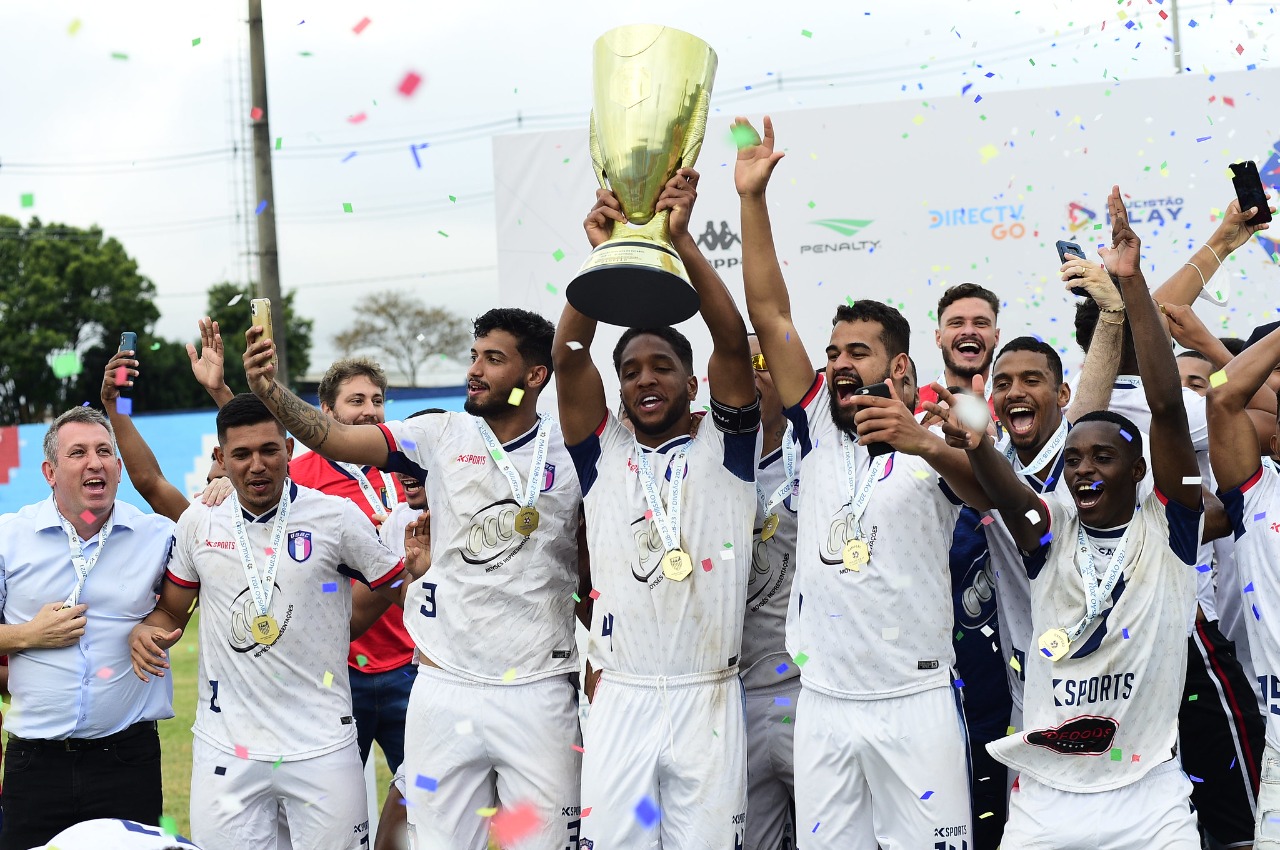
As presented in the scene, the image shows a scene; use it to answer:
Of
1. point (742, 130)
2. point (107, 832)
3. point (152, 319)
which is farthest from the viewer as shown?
point (152, 319)

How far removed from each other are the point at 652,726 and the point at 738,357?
4.24 ft

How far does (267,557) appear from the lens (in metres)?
4.95

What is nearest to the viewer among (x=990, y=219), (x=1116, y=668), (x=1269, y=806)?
(x=1116, y=668)

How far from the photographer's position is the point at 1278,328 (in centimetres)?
448

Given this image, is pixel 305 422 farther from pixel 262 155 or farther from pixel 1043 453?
pixel 262 155

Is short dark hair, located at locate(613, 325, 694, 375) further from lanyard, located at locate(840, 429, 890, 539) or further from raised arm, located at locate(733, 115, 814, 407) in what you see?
lanyard, located at locate(840, 429, 890, 539)

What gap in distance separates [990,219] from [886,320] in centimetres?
366

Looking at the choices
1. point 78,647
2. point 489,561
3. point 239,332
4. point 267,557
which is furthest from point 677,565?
point 239,332

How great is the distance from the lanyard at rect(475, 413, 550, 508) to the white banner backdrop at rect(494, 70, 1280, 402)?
2949mm

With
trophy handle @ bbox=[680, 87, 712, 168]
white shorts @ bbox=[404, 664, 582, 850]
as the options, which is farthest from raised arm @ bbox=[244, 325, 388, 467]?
trophy handle @ bbox=[680, 87, 712, 168]

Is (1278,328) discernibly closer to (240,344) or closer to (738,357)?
(738,357)

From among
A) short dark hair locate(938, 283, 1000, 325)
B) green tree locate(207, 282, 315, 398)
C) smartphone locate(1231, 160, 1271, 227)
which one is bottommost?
short dark hair locate(938, 283, 1000, 325)

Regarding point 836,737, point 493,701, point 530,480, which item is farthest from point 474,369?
point 836,737

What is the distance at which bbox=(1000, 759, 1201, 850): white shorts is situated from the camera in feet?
12.7
